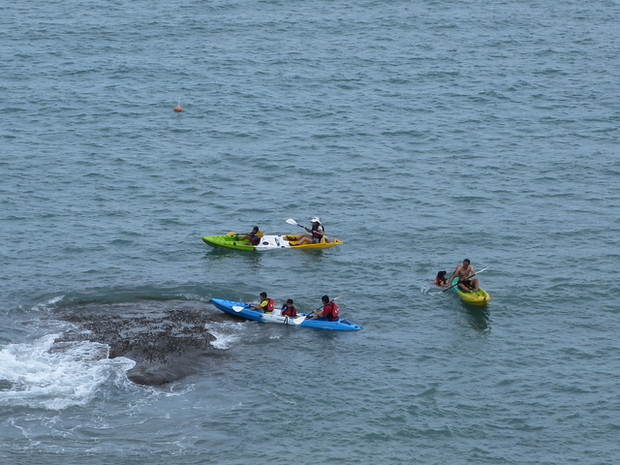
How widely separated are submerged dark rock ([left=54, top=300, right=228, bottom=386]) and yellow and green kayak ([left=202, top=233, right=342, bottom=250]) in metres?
7.51

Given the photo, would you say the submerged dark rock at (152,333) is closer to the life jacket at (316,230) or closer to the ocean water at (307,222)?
the ocean water at (307,222)

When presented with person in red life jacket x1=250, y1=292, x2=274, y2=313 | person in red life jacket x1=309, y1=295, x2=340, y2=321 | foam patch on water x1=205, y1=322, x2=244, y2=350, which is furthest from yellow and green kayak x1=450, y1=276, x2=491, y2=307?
foam patch on water x1=205, y1=322, x2=244, y2=350

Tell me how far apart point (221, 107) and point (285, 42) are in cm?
1657

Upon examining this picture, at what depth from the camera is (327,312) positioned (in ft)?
183

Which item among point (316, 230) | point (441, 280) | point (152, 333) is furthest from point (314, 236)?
point (152, 333)

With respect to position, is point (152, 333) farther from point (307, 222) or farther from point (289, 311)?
point (307, 222)

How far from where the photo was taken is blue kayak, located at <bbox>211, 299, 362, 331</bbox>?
55.7 meters

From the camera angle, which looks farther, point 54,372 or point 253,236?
point 253,236

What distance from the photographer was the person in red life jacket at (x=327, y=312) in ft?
183

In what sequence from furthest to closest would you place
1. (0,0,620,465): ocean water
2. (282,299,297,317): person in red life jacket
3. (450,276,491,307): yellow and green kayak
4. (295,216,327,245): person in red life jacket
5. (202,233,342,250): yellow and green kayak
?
(295,216,327,245): person in red life jacket, (202,233,342,250): yellow and green kayak, (450,276,491,307): yellow and green kayak, (282,299,297,317): person in red life jacket, (0,0,620,465): ocean water

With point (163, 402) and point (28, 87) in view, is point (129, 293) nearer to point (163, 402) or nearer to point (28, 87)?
point (163, 402)

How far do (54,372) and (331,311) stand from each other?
1363 centimetres

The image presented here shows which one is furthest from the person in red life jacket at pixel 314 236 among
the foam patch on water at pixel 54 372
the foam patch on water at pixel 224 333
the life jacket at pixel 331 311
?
the foam patch on water at pixel 54 372

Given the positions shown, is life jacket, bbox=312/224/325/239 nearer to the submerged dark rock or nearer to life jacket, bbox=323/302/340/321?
the submerged dark rock
